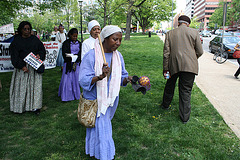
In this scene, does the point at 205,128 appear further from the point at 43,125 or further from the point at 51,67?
the point at 51,67

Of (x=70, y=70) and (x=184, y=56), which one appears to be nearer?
(x=184, y=56)

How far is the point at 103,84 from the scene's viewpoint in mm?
2613

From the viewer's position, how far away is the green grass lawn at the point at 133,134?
333cm

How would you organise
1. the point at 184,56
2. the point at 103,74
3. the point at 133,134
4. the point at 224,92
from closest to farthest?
the point at 103,74 < the point at 133,134 < the point at 184,56 < the point at 224,92

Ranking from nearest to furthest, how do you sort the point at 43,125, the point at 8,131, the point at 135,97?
the point at 8,131 < the point at 43,125 < the point at 135,97

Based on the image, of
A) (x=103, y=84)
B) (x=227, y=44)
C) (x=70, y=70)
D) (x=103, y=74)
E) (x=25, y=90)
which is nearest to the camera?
(x=103, y=74)

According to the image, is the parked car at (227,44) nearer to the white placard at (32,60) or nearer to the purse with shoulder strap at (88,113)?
the white placard at (32,60)

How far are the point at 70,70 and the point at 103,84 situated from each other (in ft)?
10.9

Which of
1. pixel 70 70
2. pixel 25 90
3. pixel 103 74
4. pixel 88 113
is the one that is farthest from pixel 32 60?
pixel 103 74

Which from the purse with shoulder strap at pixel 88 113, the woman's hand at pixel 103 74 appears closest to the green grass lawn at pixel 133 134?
the purse with shoulder strap at pixel 88 113

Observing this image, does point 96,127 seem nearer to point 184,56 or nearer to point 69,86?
point 184,56

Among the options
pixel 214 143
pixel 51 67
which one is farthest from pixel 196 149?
pixel 51 67

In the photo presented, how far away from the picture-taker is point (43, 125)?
441cm

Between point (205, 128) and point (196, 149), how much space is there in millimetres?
868
